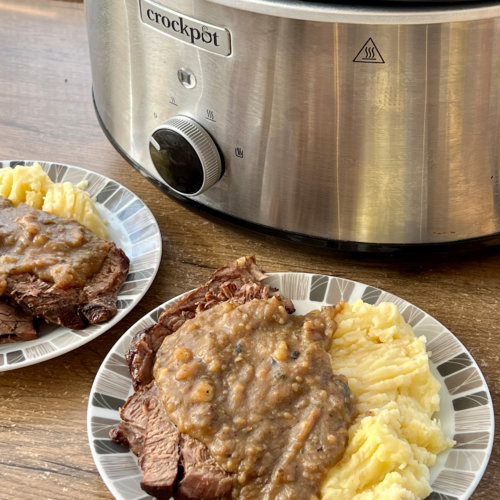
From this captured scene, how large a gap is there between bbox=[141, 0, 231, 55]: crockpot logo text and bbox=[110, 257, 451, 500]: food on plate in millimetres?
404

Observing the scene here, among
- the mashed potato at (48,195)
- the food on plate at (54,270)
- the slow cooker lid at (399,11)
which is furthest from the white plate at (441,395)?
the slow cooker lid at (399,11)

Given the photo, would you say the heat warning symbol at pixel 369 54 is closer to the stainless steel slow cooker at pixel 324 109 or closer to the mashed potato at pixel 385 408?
the stainless steel slow cooker at pixel 324 109

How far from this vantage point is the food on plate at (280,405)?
38.2 inches

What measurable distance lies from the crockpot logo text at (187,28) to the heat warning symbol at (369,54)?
0.69ft

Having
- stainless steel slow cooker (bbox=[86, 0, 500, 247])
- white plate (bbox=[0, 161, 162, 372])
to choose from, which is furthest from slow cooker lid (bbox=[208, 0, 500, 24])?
white plate (bbox=[0, 161, 162, 372])

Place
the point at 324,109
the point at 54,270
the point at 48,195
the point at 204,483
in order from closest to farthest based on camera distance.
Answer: the point at 204,483
the point at 324,109
the point at 54,270
the point at 48,195

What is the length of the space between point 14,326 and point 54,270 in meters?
0.12

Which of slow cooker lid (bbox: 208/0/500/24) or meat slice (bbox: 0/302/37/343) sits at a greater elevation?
slow cooker lid (bbox: 208/0/500/24)

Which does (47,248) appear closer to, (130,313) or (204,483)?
(130,313)

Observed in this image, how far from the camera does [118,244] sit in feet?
4.86

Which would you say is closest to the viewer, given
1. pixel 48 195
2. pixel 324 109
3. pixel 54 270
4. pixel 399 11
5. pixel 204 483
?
pixel 204 483

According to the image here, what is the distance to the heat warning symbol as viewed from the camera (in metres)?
1.12

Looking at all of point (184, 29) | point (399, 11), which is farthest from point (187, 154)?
point (399, 11)

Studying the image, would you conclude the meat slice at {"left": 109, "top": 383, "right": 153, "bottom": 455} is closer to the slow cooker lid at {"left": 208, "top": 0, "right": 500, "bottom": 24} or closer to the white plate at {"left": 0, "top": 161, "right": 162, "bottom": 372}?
the white plate at {"left": 0, "top": 161, "right": 162, "bottom": 372}
